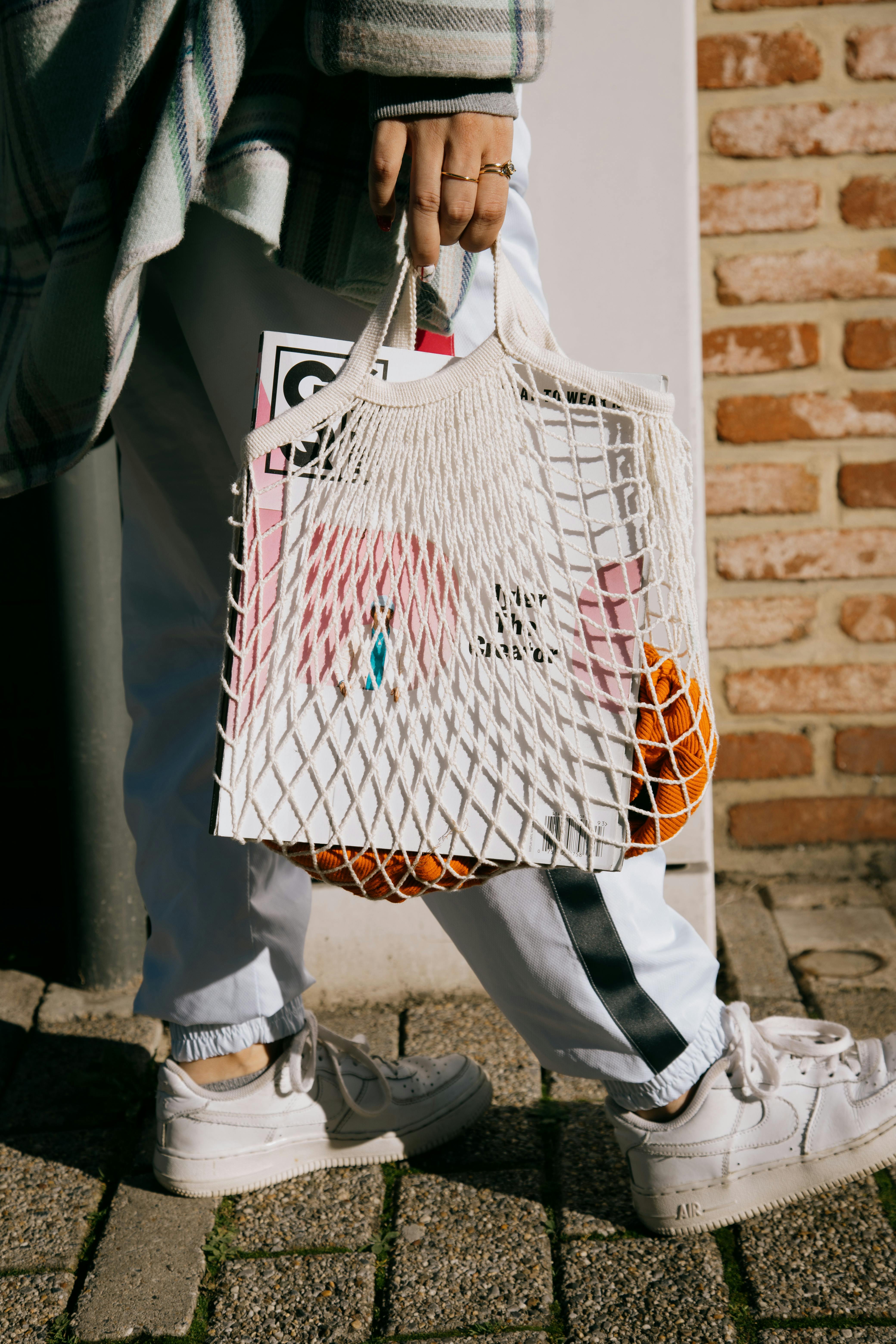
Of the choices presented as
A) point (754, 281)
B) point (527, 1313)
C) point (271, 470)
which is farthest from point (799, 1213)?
point (754, 281)

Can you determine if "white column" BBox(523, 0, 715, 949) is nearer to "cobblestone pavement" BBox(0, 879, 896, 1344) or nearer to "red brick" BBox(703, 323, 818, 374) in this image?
"red brick" BBox(703, 323, 818, 374)

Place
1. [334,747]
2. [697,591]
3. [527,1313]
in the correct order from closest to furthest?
1. [334,747]
2. [527,1313]
3. [697,591]

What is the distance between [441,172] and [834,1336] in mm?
1053

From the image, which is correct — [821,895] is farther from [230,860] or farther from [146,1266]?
[146,1266]

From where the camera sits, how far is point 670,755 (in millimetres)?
902

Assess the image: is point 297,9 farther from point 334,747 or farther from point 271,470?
point 334,747

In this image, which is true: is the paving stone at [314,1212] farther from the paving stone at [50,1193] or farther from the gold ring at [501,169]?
the gold ring at [501,169]

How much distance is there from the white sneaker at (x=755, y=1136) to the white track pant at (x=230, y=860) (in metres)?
0.04

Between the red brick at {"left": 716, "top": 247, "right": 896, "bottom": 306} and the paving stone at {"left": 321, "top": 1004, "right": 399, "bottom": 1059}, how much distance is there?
4.25ft

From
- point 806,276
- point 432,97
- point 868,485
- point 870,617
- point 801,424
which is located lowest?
point 870,617

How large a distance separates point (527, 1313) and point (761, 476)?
139 cm

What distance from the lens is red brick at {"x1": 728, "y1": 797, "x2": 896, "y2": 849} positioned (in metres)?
2.05

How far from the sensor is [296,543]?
87cm

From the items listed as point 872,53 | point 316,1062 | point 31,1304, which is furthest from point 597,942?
point 872,53
